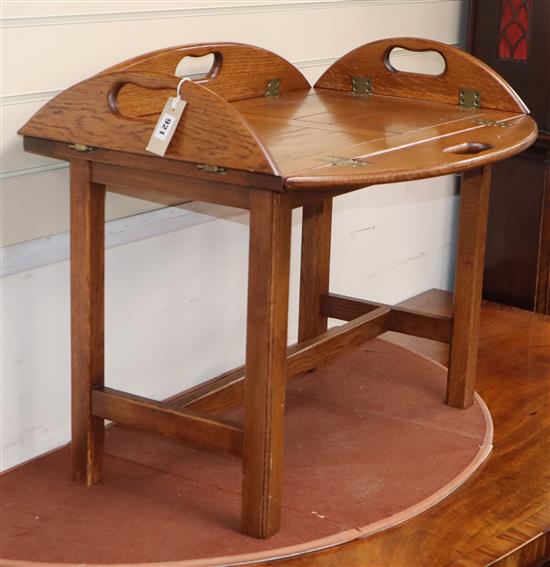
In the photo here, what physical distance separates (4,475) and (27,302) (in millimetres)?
383

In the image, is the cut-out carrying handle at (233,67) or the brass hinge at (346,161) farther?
the cut-out carrying handle at (233,67)

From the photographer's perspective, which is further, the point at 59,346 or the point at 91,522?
the point at 59,346

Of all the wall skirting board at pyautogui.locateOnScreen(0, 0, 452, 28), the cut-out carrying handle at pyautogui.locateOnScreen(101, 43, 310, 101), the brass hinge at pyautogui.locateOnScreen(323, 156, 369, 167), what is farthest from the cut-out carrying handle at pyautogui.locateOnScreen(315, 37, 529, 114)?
the brass hinge at pyautogui.locateOnScreen(323, 156, 369, 167)

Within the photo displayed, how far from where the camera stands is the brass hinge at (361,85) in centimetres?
280

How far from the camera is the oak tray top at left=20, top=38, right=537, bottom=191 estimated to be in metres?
1.93

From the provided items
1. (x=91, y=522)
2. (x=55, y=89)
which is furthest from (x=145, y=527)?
(x=55, y=89)

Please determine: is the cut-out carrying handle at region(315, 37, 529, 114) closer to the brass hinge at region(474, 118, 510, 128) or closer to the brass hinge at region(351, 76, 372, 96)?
the brass hinge at region(351, 76, 372, 96)

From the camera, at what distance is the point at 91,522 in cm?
220

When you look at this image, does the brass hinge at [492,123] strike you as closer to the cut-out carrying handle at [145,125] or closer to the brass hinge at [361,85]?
the brass hinge at [361,85]

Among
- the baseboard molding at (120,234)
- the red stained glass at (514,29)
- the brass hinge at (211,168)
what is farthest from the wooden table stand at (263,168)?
the red stained glass at (514,29)

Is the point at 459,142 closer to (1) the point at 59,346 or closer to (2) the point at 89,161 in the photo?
(2) the point at 89,161

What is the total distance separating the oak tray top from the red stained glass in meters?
0.91

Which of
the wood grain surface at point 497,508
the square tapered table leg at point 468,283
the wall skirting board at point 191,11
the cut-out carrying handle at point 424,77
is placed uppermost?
the wall skirting board at point 191,11

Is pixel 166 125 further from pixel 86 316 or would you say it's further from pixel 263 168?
pixel 86 316
